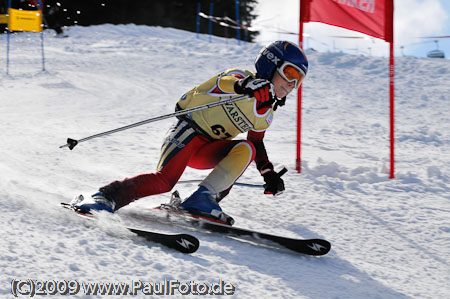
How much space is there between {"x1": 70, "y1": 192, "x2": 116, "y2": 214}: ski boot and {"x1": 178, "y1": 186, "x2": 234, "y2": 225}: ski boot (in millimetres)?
462

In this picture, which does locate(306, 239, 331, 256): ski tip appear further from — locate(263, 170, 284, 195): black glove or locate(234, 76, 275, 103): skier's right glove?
locate(234, 76, 275, 103): skier's right glove

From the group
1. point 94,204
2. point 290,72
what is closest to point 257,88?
point 290,72

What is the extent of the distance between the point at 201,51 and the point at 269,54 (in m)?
11.6

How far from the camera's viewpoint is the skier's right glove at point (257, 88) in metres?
3.14

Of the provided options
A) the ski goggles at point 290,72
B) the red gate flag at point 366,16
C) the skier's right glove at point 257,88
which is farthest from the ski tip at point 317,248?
the red gate flag at point 366,16

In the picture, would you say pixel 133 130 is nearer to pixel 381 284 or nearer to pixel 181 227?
pixel 181 227

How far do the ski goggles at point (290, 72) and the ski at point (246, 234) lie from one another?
3.38ft

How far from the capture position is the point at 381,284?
2535 millimetres

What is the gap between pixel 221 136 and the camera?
3488mm

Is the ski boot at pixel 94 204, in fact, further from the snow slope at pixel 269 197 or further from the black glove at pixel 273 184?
the black glove at pixel 273 184

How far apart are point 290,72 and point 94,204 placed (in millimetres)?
1465

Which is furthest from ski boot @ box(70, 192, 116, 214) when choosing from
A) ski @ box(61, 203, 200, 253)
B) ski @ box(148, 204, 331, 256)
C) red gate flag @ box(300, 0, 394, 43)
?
red gate flag @ box(300, 0, 394, 43)

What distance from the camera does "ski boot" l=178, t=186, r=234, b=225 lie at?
309cm

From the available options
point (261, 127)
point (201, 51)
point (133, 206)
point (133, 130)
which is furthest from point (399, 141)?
point (201, 51)
